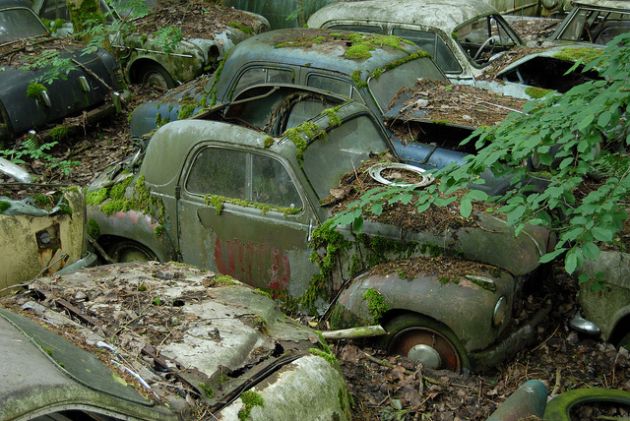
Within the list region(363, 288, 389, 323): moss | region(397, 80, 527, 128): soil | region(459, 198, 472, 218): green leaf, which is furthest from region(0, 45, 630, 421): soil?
region(397, 80, 527, 128): soil

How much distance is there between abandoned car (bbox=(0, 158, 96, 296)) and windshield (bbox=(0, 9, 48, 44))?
525 cm

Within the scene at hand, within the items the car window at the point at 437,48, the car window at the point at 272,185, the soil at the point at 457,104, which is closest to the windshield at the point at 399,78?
the soil at the point at 457,104

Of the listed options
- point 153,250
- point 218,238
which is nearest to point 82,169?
point 153,250

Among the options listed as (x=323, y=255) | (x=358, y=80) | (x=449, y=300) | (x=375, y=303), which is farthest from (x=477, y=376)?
(x=358, y=80)

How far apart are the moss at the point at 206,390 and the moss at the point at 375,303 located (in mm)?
1869

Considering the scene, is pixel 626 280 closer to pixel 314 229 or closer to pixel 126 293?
pixel 314 229

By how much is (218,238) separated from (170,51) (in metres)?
5.64

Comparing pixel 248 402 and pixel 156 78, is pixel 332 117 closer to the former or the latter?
pixel 248 402

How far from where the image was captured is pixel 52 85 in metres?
9.23

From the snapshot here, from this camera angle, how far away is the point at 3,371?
110 inches

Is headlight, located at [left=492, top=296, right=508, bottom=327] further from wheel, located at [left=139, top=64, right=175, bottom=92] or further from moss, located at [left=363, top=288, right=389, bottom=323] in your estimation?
wheel, located at [left=139, top=64, right=175, bottom=92]

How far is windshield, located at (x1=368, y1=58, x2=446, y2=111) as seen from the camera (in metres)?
7.38

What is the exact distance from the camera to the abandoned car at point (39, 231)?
5.32m

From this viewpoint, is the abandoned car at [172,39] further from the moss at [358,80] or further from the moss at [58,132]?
the moss at [358,80]
